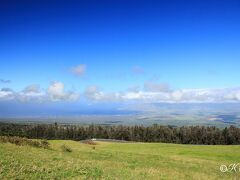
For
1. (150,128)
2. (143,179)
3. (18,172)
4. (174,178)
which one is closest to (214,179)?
(174,178)

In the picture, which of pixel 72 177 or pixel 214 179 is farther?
pixel 214 179

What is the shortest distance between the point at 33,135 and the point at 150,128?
61.8 metres

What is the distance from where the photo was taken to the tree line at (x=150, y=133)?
139m

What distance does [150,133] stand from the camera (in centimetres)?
15188

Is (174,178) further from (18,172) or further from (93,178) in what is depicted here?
(18,172)

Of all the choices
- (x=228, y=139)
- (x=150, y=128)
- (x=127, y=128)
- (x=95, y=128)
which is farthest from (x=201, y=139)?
(x=95, y=128)

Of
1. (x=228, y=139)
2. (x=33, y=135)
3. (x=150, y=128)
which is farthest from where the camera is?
(x=33, y=135)

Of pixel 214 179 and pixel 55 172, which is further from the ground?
pixel 55 172

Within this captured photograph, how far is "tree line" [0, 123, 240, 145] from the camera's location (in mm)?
139250

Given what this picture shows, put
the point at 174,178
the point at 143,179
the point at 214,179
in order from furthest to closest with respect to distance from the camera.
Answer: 1. the point at 214,179
2. the point at 174,178
3. the point at 143,179

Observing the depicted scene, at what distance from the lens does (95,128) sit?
169 metres

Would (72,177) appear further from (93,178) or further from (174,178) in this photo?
(174,178)

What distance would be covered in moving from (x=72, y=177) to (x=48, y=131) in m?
158

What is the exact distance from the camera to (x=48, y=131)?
170 m
